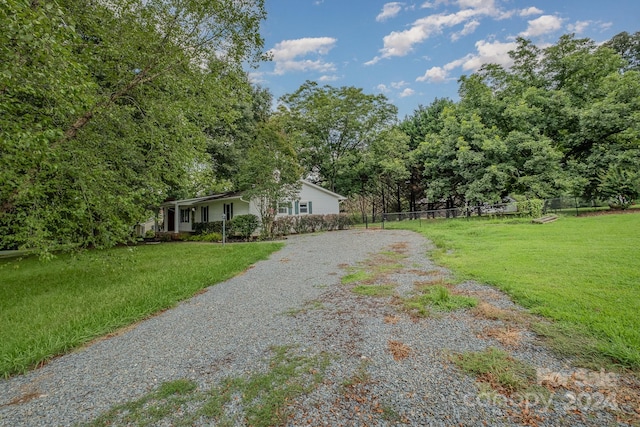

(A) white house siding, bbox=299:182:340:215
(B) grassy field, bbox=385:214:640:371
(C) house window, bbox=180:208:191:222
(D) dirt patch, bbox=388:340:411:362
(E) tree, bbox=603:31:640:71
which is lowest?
(D) dirt patch, bbox=388:340:411:362

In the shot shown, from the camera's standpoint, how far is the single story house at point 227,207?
700 inches

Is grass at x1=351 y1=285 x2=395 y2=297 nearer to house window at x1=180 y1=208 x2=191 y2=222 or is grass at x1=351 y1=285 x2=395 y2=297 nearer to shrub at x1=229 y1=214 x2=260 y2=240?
shrub at x1=229 y1=214 x2=260 y2=240

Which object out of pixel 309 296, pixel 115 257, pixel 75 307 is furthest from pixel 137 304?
pixel 309 296

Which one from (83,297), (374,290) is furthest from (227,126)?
(374,290)

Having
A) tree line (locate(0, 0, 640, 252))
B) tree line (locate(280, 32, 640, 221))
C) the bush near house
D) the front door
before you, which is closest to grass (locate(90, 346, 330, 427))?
tree line (locate(0, 0, 640, 252))

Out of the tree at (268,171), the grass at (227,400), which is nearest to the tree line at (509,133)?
the tree at (268,171)

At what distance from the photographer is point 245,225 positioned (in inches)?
617

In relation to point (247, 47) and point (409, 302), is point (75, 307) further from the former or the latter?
point (247, 47)

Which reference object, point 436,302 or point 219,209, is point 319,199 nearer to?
point 219,209

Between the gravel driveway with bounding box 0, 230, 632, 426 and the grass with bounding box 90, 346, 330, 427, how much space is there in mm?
73

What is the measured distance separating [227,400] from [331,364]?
935mm

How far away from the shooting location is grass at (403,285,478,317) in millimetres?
3851

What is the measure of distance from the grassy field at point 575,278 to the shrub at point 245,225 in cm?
1017

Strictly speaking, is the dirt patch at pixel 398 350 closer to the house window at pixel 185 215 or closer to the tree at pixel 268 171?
the tree at pixel 268 171
